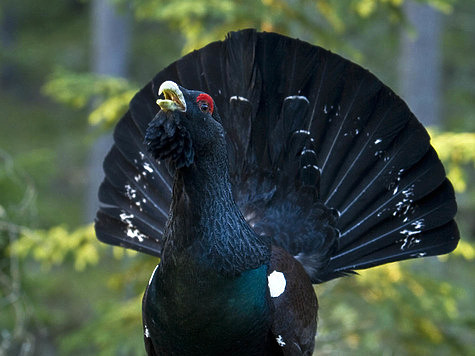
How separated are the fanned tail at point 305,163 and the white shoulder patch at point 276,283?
2.05 feet

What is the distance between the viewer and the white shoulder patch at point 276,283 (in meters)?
3.69

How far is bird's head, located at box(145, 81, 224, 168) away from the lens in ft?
9.83

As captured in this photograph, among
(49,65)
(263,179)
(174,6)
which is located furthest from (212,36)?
(49,65)

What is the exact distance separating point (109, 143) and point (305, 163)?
31.7ft

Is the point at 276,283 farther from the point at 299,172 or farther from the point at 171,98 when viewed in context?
the point at 171,98

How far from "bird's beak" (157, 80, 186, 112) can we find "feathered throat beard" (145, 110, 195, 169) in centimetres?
3

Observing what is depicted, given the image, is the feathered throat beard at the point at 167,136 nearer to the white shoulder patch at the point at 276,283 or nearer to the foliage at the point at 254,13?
the white shoulder patch at the point at 276,283

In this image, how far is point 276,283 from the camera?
374 cm

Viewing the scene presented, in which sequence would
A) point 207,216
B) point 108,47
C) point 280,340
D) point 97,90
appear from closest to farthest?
1. point 207,216
2. point 280,340
3. point 97,90
4. point 108,47

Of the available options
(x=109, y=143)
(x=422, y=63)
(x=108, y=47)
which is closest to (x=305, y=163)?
(x=422, y=63)

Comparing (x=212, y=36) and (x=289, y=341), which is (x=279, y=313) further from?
(x=212, y=36)

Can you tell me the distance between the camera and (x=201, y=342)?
3383 millimetres

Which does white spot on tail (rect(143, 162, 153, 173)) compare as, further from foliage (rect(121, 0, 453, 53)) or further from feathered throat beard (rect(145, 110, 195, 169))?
foliage (rect(121, 0, 453, 53))

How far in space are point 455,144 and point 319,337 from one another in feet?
7.54
